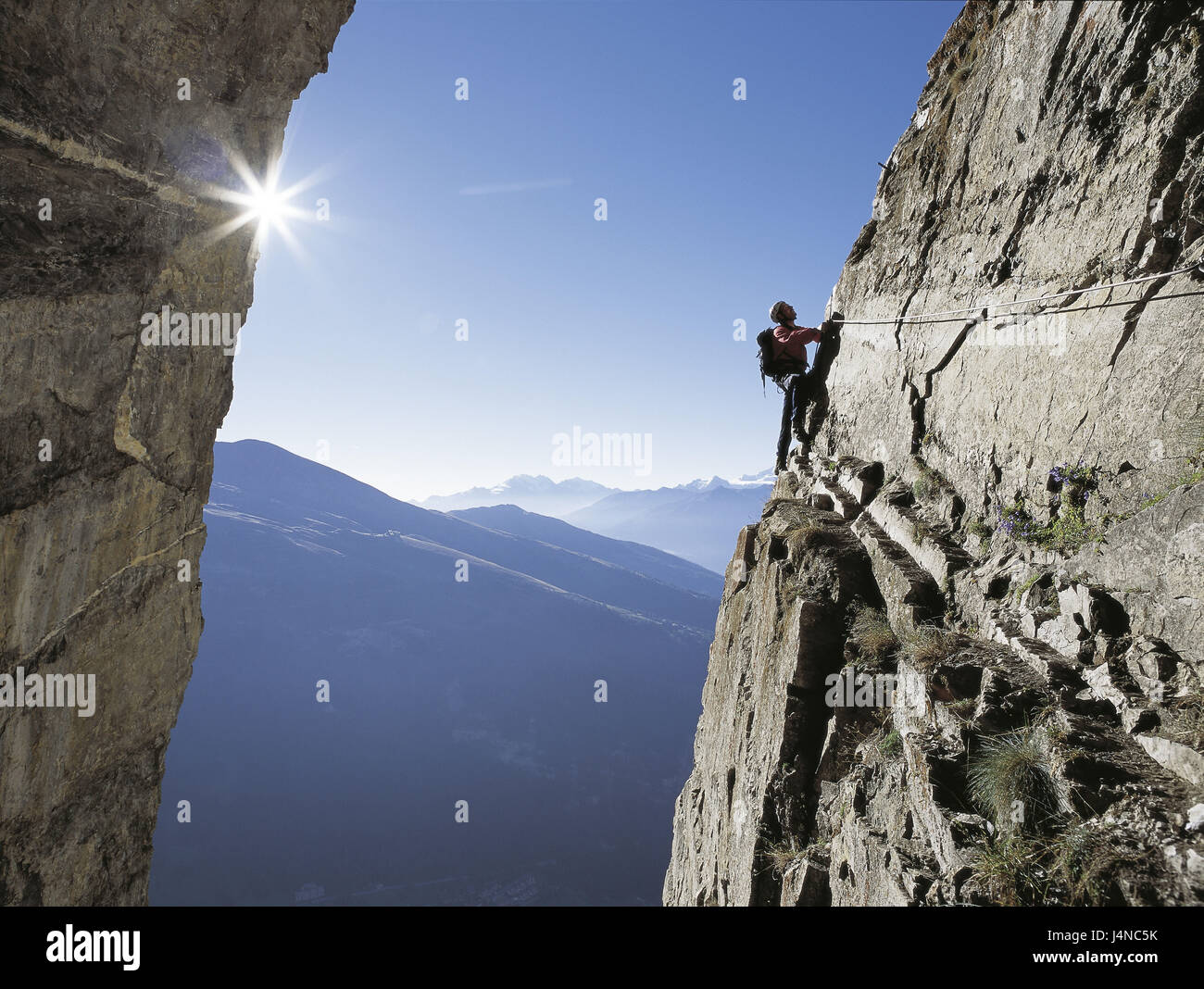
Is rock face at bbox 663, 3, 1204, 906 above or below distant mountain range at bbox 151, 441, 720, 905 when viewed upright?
above

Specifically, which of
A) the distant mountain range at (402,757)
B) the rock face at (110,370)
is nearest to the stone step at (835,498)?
the rock face at (110,370)

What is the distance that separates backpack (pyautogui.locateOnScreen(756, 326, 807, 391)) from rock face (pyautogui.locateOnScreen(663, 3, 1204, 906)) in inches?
98.0

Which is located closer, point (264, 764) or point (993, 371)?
point (993, 371)

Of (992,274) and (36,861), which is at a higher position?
(992,274)

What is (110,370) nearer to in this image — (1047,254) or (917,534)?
(917,534)

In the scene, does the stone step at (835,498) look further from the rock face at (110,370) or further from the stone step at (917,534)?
the rock face at (110,370)

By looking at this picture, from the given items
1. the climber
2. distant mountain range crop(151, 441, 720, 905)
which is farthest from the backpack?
distant mountain range crop(151, 441, 720, 905)

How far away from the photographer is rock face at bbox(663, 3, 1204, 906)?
514 cm

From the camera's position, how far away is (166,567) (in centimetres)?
1190

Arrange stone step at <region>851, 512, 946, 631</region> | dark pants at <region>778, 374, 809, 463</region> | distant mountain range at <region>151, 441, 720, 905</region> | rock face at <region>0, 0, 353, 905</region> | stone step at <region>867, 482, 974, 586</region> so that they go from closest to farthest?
stone step at <region>851, 512, 946, 631</region>
stone step at <region>867, 482, 974, 586</region>
rock face at <region>0, 0, 353, 905</region>
dark pants at <region>778, 374, 809, 463</region>
distant mountain range at <region>151, 441, 720, 905</region>

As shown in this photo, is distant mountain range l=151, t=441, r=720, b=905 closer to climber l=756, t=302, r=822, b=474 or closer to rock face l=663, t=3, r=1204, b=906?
climber l=756, t=302, r=822, b=474

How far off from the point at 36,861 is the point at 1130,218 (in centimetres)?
1719
